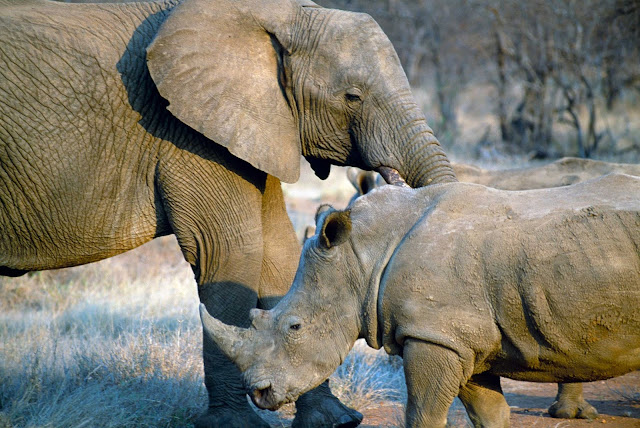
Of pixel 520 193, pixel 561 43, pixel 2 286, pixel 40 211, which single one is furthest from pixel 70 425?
pixel 561 43

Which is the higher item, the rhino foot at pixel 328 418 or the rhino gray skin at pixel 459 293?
the rhino gray skin at pixel 459 293

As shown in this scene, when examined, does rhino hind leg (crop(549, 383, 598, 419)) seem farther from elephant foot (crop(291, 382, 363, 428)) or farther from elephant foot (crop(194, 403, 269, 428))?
elephant foot (crop(194, 403, 269, 428))

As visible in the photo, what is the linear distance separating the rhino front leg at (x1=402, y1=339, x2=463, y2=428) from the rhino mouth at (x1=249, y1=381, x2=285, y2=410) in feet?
2.03

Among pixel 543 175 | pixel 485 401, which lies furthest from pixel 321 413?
pixel 543 175

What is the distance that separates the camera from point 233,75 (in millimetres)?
4918

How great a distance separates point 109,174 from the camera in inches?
193

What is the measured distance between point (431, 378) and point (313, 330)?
590 millimetres

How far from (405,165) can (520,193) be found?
1315 mm

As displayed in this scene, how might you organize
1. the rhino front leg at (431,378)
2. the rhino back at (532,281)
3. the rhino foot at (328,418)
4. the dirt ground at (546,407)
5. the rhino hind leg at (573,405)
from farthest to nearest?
the rhino hind leg at (573,405), the dirt ground at (546,407), the rhino foot at (328,418), the rhino front leg at (431,378), the rhino back at (532,281)

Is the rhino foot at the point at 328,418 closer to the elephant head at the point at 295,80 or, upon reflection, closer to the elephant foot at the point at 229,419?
the elephant foot at the point at 229,419

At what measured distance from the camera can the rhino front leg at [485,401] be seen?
3.98m

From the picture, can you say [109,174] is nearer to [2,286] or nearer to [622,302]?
[622,302]

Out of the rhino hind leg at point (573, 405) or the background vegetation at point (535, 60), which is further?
the background vegetation at point (535, 60)

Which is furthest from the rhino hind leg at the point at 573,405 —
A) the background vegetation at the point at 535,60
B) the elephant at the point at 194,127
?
the background vegetation at the point at 535,60
